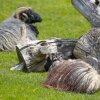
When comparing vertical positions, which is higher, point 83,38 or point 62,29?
point 83,38

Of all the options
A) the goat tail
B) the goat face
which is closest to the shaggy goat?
the goat face

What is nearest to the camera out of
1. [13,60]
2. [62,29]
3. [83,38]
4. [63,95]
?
[63,95]

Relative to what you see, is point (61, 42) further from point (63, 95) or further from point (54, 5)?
point (54, 5)

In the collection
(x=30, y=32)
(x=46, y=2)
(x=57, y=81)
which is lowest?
(x=46, y=2)

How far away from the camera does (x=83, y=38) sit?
41.9ft

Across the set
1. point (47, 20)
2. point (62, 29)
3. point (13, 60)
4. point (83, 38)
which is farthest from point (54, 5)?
point (83, 38)

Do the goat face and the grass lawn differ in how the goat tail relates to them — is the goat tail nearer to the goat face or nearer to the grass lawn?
the grass lawn

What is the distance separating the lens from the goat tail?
10734 millimetres

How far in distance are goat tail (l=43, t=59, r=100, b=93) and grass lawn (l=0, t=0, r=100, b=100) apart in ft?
0.69

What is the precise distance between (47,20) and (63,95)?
14969 mm

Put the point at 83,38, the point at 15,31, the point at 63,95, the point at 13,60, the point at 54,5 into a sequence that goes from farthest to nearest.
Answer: the point at 54,5 < the point at 15,31 < the point at 13,60 < the point at 83,38 < the point at 63,95

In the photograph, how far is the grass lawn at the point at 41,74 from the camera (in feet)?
34.0

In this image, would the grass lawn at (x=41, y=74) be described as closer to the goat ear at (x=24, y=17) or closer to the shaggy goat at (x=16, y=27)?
the shaggy goat at (x=16, y=27)

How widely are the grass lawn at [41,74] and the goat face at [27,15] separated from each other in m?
1.46
